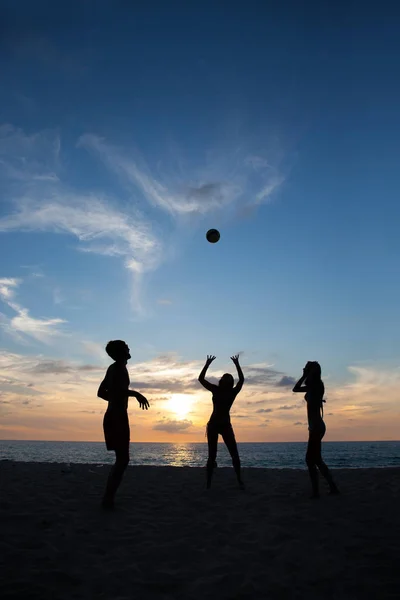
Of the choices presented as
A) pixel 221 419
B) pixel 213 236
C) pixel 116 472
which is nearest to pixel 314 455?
pixel 221 419

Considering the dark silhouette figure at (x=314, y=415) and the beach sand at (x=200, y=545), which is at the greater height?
the dark silhouette figure at (x=314, y=415)

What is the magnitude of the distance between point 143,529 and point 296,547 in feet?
7.01

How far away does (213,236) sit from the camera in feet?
56.3

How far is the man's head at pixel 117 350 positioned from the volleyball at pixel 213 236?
10348 mm

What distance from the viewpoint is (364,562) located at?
175 inches

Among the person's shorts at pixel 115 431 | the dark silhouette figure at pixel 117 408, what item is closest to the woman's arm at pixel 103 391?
the dark silhouette figure at pixel 117 408

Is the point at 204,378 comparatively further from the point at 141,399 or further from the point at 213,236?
the point at 213,236

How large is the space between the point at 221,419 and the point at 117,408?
3297mm

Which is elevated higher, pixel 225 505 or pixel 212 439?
pixel 212 439

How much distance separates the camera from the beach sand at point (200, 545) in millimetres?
3842

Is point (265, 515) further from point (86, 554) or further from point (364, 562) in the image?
point (86, 554)

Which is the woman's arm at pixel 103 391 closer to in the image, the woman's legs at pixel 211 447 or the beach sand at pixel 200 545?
the beach sand at pixel 200 545

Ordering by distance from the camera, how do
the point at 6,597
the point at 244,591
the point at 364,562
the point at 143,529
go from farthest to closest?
the point at 143,529 < the point at 364,562 < the point at 244,591 < the point at 6,597

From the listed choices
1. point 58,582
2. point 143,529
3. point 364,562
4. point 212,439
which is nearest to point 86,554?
point 58,582
